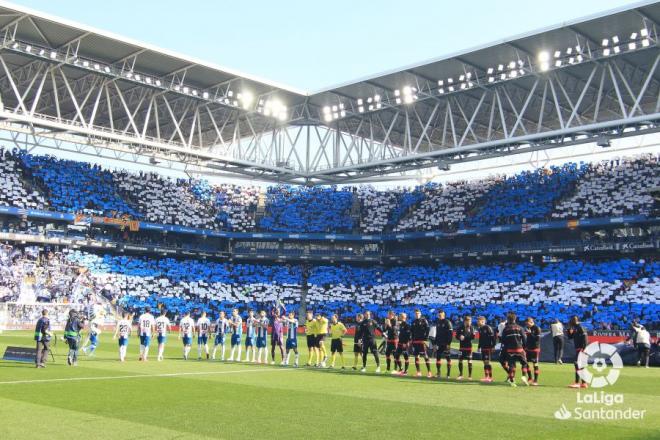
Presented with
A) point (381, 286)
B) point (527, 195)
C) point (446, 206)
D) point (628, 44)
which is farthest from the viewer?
point (446, 206)

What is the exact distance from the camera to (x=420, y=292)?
210 ft

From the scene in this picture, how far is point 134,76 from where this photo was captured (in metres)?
50.7

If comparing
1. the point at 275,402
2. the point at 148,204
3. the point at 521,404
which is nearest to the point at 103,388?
the point at 275,402

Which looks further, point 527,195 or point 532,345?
point 527,195

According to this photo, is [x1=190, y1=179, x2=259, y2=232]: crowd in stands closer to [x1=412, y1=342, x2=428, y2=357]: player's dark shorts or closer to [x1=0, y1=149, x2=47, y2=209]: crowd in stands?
[x1=0, y1=149, x2=47, y2=209]: crowd in stands

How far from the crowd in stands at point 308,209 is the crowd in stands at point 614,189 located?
76.0 feet

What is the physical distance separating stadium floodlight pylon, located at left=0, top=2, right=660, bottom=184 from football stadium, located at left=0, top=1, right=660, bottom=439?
0.23m

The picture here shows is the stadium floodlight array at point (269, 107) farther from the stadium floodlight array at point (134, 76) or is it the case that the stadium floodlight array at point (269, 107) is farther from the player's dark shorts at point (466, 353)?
the player's dark shorts at point (466, 353)

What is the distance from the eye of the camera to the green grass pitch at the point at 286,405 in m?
11.8

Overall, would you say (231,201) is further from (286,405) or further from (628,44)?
(286,405)

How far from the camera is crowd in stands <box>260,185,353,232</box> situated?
2844 inches

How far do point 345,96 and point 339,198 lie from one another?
19673mm

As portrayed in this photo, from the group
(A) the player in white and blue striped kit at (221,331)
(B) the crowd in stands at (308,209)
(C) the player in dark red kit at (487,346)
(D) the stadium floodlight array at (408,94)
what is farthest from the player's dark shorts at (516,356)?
(B) the crowd in stands at (308,209)

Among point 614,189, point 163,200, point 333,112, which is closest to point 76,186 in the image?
point 163,200
